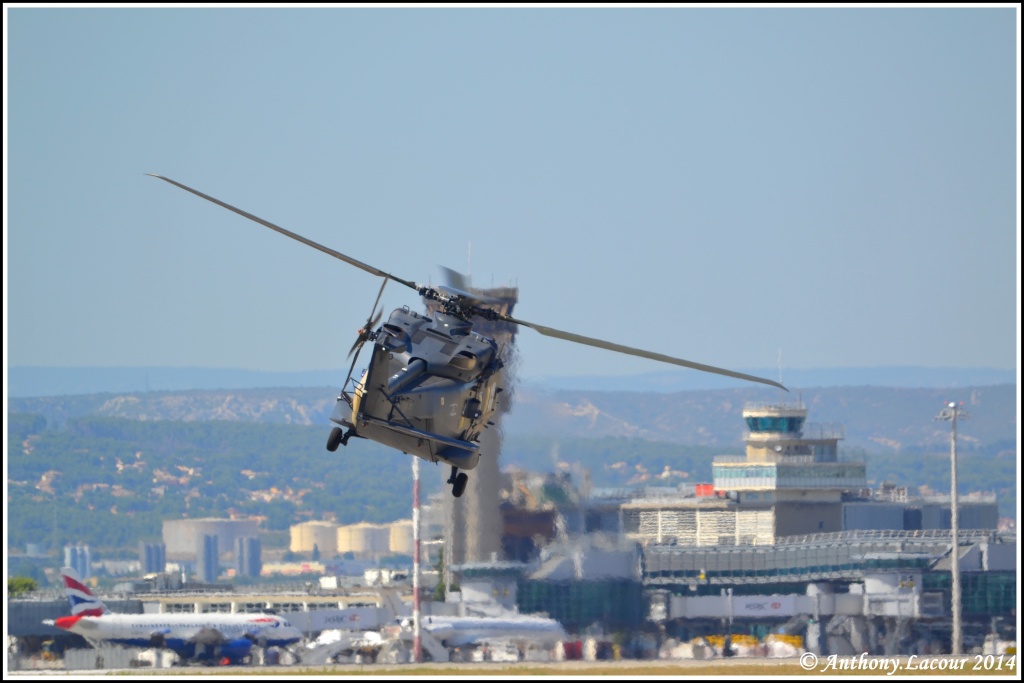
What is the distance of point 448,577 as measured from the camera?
9212cm

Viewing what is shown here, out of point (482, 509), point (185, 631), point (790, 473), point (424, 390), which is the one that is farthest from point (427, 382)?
point (790, 473)

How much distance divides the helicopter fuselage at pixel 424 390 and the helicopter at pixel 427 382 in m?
0.02

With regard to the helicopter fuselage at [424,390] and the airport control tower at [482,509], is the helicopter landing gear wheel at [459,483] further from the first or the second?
the airport control tower at [482,509]

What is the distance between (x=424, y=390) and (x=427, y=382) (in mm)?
160

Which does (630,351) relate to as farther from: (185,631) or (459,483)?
(185,631)

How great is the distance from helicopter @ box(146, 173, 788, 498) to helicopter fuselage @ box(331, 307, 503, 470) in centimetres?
2

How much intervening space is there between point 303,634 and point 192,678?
999 inches

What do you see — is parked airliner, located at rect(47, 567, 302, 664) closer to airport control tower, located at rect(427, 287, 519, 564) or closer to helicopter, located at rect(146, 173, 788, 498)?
airport control tower, located at rect(427, 287, 519, 564)

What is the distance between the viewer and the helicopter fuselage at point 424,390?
35.7 m

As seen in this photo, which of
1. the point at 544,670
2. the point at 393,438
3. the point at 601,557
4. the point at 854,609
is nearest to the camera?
the point at 393,438

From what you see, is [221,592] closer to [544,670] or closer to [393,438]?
[544,670]

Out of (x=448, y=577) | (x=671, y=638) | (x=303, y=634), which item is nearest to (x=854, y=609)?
(x=671, y=638)

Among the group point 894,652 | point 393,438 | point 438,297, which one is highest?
point 438,297

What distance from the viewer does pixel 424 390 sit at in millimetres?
36062
